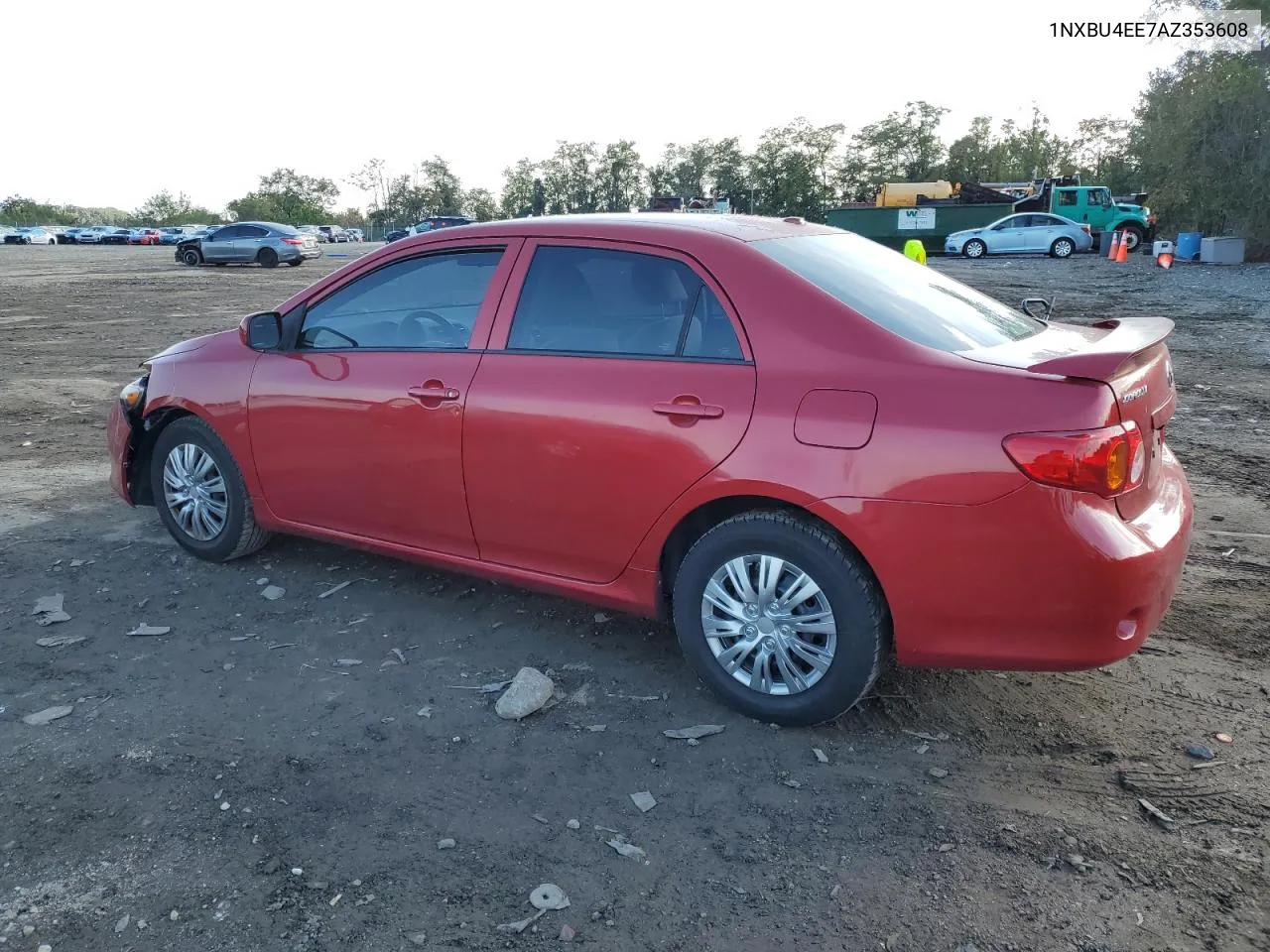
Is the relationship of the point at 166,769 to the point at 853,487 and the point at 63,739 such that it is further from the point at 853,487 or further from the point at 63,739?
the point at 853,487

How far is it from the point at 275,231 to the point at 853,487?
3477cm

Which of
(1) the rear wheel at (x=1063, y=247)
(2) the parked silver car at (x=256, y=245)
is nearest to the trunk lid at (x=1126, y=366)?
(1) the rear wheel at (x=1063, y=247)

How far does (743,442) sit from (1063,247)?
34782 millimetres

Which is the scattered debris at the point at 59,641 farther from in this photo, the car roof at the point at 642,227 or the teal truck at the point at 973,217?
the teal truck at the point at 973,217

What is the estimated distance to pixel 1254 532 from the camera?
5367mm

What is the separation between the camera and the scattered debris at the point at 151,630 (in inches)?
172

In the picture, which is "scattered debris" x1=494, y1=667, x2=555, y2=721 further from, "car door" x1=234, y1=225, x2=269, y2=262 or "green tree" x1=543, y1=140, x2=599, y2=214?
"green tree" x1=543, y1=140, x2=599, y2=214

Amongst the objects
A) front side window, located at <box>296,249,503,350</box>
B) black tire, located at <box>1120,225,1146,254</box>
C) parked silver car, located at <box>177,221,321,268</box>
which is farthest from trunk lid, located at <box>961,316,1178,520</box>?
black tire, located at <box>1120,225,1146,254</box>

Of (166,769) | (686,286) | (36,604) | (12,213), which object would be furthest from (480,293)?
(12,213)

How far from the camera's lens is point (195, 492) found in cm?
509

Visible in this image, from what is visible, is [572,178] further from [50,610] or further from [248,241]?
[50,610]

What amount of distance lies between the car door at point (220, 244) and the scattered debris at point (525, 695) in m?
34.5

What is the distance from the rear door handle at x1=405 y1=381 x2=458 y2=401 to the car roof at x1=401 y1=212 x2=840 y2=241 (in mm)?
686

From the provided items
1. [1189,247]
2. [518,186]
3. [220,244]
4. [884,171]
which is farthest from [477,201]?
[1189,247]
